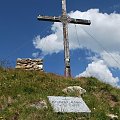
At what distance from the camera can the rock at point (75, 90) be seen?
17.4 m

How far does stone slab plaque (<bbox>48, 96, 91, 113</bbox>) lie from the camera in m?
14.4

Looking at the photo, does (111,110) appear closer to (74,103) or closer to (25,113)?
(74,103)

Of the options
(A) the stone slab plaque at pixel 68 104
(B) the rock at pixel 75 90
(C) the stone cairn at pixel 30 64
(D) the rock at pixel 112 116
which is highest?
(C) the stone cairn at pixel 30 64

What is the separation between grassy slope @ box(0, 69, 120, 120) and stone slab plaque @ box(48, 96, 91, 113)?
234mm

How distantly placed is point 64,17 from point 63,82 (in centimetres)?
658

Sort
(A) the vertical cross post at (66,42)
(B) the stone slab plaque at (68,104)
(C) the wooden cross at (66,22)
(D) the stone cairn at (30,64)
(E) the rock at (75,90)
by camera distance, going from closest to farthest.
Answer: (B) the stone slab plaque at (68,104)
(E) the rock at (75,90)
(D) the stone cairn at (30,64)
(A) the vertical cross post at (66,42)
(C) the wooden cross at (66,22)

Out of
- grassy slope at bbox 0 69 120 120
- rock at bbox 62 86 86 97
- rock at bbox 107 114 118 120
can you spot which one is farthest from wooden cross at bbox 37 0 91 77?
rock at bbox 107 114 118 120

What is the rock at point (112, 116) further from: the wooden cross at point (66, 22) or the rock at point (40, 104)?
Answer: the wooden cross at point (66, 22)

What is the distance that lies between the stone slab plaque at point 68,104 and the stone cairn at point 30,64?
670cm

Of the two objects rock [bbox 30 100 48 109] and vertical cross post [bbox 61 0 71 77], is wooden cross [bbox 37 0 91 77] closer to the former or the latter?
vertical cross post [bbox 61 0 71 77]

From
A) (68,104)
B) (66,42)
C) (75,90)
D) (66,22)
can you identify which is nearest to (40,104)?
(68,104)

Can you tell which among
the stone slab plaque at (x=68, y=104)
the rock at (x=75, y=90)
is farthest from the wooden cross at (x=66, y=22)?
the stone slab plaque at (x=68, y=104)

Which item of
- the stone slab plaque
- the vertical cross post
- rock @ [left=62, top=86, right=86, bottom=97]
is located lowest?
the stone slab plaque

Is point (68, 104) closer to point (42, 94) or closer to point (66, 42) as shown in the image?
point (42, 94)
